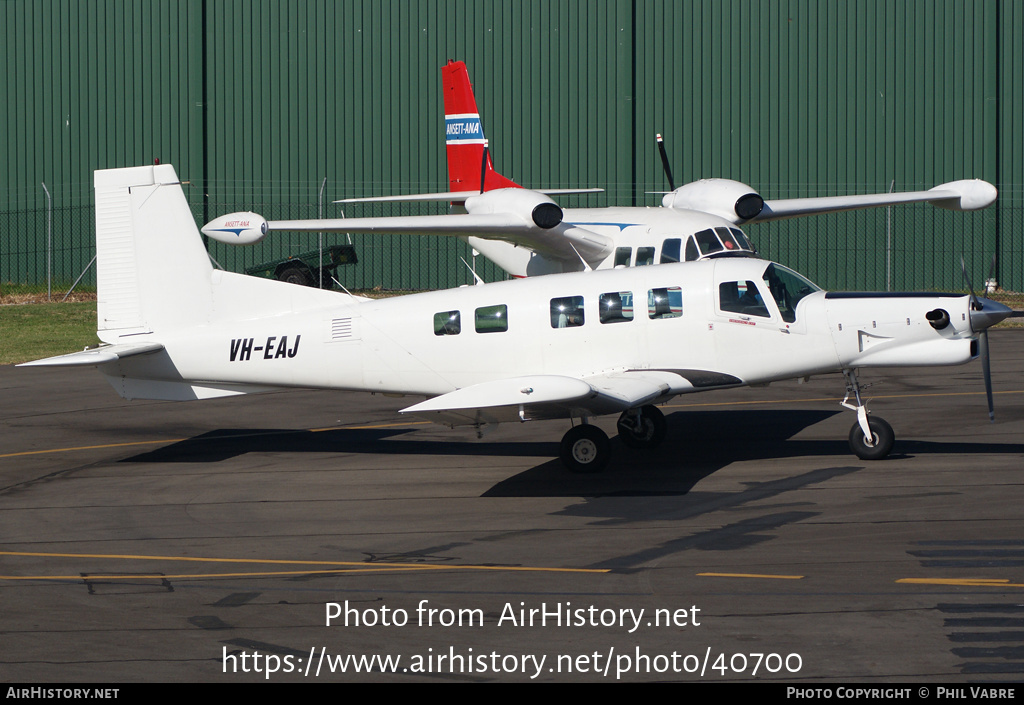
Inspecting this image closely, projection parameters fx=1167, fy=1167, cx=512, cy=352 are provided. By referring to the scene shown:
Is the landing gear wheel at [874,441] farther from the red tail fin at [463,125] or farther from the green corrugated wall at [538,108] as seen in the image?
the green corrugated wall at [538,108]

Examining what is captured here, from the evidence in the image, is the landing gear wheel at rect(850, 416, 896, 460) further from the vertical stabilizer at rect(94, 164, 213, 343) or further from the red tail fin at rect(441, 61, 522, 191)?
the red tail fin at rect(441, 61, 522, 191)

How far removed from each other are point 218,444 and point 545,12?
22902 mm

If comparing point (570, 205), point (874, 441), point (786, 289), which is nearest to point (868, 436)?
point (874, 441)

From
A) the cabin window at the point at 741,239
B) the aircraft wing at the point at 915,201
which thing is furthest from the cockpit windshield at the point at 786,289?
the aircraft wing at the point at 915,201

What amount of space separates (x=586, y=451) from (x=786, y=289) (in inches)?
125

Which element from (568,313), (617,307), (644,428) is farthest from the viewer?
(644,428)

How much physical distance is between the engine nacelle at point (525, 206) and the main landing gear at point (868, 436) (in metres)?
7.96

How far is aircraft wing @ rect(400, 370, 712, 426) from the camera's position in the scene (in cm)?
1284

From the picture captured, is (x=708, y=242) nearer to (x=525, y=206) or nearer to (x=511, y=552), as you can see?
(x=525, y=206)

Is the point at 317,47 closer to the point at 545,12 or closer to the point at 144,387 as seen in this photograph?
the point at 545,12

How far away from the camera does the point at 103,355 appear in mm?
14711

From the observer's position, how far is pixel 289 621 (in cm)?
882

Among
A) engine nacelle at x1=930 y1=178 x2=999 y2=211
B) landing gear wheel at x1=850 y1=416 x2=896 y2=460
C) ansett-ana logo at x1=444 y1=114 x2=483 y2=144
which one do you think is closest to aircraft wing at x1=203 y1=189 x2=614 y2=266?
ansett-ana logo at x1=444 y1=114 x2=483 y2=144

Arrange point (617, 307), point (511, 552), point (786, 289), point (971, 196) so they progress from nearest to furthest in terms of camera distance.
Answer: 1. point (511, 552)
2. point (786, 289)
3. point (617, 307)
4. point (971, 196)
